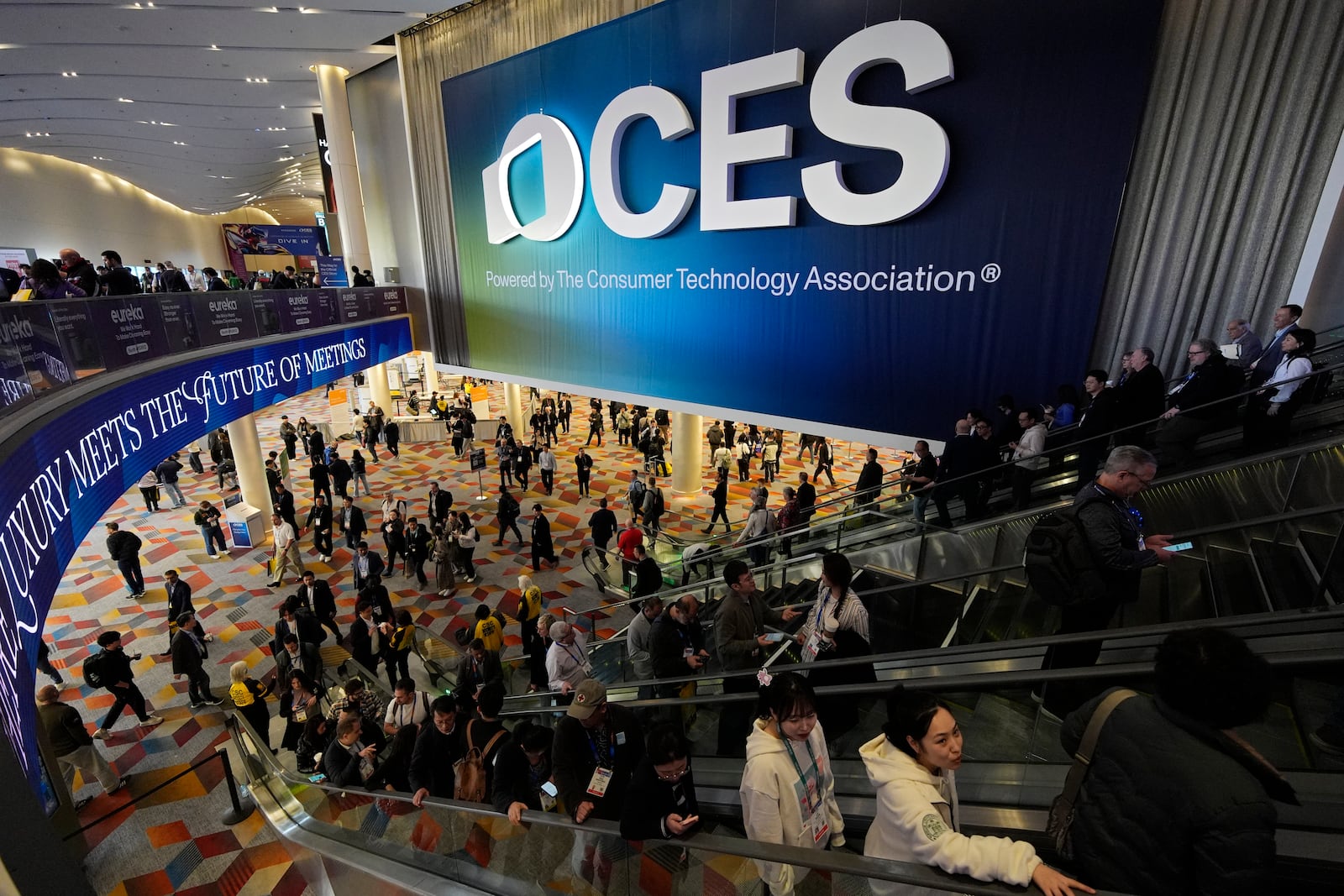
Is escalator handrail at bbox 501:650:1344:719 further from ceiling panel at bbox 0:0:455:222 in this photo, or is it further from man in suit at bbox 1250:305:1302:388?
ceiling panel at bbox 0:0:455:222

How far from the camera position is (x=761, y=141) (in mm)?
8680

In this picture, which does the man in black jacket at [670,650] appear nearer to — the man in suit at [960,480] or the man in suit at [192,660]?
the man in suit at [960,480]

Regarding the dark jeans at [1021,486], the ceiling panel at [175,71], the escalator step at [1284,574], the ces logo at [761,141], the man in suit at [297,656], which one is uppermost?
the ceiling panel at [175,71]

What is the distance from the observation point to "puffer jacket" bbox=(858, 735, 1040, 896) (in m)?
1.37

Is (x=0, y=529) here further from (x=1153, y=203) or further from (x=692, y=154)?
(x=1153, y=203)

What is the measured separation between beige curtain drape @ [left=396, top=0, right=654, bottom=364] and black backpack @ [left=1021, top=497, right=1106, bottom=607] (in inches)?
421

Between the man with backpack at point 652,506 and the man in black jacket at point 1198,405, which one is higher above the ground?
the man in black jacket at point 1198,405

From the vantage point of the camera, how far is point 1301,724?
2.20m

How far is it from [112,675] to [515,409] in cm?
1319

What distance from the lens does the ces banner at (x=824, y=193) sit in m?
6.98

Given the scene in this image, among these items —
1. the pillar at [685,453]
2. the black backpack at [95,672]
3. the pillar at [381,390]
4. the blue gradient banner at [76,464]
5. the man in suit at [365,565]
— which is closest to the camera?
the blue gradient banner at [76,464]

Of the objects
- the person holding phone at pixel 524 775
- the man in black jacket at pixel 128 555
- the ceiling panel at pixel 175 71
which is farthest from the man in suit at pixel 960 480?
the ceiling panel at pixel 175 71

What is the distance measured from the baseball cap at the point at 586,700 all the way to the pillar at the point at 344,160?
17.0 metres

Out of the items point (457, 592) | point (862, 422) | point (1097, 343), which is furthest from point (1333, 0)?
point (457, 592)
